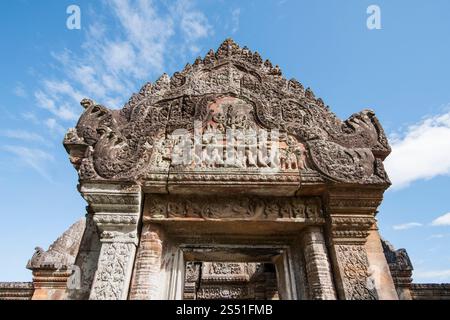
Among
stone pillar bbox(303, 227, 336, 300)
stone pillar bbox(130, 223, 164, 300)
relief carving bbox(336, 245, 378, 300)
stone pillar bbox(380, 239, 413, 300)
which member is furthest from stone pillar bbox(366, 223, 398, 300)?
stone pillar bbox(130, 223, 164, 300)

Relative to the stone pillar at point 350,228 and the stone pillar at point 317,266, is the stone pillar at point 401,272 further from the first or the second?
the stone pillar at point 317,266

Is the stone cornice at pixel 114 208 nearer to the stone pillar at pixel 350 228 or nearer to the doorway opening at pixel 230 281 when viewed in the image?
the stone pillar at pixel 350 228

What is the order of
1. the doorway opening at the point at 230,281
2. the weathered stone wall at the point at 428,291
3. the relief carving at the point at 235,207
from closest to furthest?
1. the relief carving at the point at 235,207
2. the weathered stone wall at the point at 428,291
3. the doorway opening at the point at 230,281

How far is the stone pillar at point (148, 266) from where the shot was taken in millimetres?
3482

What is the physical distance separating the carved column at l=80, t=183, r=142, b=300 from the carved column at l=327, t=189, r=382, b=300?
8.62 ft

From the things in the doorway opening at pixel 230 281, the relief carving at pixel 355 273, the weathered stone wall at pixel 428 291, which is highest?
the doorway opening at pixel 230 281

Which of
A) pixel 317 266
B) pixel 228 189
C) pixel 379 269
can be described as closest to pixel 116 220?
pixel 228 189

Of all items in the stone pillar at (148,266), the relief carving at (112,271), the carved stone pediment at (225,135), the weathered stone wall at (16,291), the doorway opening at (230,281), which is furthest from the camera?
the doorway opening at (230,281)

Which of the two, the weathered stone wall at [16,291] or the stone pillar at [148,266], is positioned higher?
the weathered stone wall at [16,291]

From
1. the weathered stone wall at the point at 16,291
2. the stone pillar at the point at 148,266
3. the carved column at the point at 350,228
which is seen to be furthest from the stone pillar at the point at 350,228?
the weathered stone wall at the point at 16,291

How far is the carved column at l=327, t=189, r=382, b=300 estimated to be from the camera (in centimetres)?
356

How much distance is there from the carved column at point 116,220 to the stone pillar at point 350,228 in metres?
2.63

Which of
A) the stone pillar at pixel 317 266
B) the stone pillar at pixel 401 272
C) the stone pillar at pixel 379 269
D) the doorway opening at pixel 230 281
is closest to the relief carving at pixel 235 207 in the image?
the stone pillar at pixel 317 266

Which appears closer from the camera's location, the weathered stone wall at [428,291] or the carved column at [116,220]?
the carved column at [116,220]
